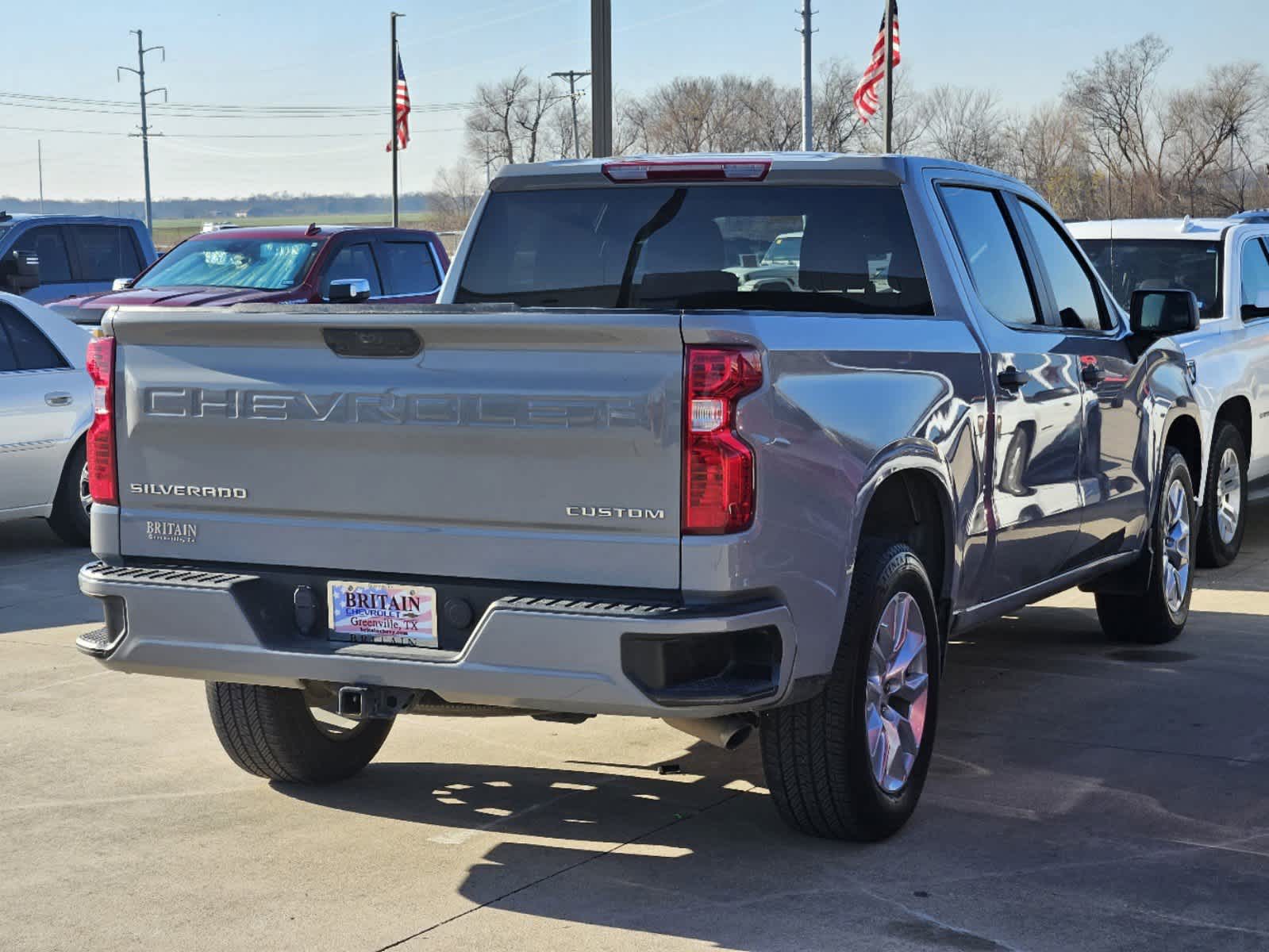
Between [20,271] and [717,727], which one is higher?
[20,271]

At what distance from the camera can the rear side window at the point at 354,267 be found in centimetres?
1584

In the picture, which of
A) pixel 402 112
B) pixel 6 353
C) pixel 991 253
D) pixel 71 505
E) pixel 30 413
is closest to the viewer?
pixel 991 253

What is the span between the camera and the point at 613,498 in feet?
14.5

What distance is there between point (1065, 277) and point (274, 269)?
10130 mm

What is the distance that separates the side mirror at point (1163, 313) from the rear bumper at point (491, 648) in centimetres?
344

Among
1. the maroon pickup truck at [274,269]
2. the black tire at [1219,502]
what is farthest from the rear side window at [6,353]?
the black tire at [1219,502]

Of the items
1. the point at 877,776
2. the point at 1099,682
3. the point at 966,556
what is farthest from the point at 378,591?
the point at 1099,682

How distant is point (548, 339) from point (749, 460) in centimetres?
58

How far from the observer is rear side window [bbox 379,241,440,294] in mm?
16641

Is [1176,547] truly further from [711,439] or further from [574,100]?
[574,100]

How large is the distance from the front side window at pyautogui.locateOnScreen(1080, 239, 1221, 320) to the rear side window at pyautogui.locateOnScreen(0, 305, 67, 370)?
630 centimetres

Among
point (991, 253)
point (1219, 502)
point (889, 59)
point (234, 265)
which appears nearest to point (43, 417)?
point (234, 265)

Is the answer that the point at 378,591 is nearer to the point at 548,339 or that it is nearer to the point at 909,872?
the point at 548,339

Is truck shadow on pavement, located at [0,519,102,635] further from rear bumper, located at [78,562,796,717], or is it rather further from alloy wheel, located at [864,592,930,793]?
alloy wheel, located at [864,592,930,793]
